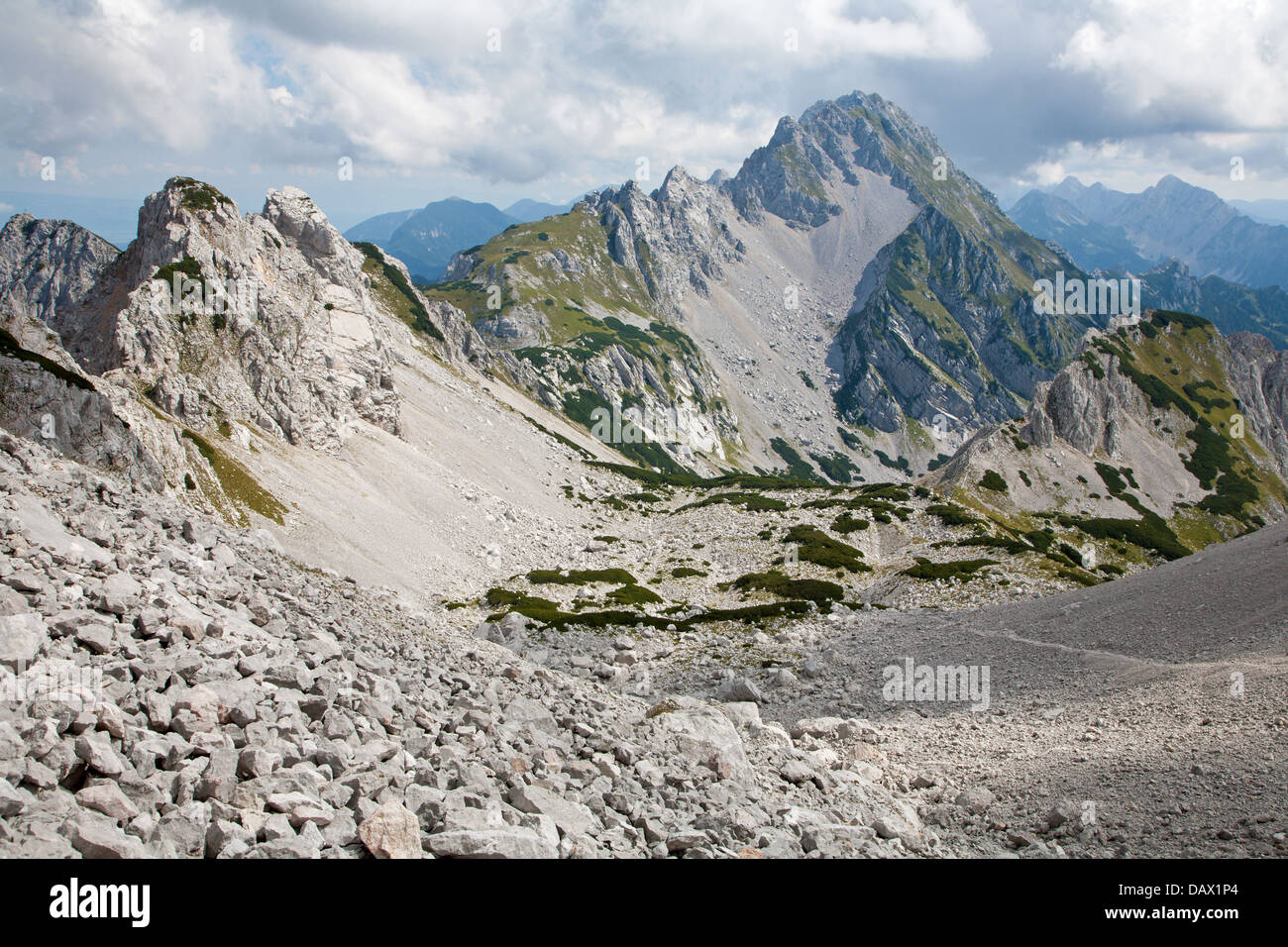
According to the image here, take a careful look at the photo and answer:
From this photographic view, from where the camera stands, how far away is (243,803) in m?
10.9

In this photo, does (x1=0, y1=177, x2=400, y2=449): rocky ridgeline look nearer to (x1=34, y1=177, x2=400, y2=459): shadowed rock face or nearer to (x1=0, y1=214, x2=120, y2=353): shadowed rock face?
(x1=34, y1=177, x2=400, y2=459): shadowed rock face

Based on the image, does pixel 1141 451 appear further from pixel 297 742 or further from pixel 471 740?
pixel 297 742

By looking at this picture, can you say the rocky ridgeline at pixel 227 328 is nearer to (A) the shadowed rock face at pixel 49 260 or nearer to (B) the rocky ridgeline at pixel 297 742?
(B) the rocky ridgeline at pixel 297 742

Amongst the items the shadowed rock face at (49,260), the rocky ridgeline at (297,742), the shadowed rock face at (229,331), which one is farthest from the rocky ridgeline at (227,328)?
the shadowed rock face at (49,260)

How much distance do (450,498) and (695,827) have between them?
61770mm

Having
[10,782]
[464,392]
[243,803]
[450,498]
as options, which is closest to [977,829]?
[243,803]

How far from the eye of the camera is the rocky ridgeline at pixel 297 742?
10422 mm

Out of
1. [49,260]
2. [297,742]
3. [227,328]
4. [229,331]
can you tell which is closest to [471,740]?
[297,742]

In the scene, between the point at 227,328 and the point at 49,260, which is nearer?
the point at 227,328

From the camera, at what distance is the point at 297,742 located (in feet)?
42.3

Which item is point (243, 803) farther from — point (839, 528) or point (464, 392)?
point (464, 392)

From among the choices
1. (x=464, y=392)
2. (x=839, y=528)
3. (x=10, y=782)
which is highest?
(x=464, y=392)

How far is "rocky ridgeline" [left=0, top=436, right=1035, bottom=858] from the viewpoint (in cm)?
1042

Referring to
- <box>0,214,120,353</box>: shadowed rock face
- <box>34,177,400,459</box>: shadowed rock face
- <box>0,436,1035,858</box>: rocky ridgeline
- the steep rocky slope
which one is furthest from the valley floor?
<box>0,214,120,353</box>: shadowed rock face
